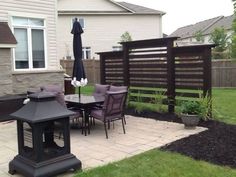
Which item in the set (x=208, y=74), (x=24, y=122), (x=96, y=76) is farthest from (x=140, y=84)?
(x=96, y=76)

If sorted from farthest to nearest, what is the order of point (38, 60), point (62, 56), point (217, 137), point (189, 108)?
1. point (62, 56)
2. point (38, 60)
3. point (189, 108)
4. point (217, 137)

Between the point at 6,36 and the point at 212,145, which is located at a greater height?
the point at 6,36

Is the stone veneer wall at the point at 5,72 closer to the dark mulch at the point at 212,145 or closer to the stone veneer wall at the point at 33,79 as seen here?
the stone veneer wall at the point at 33,79

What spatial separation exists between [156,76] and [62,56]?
18.4 metres

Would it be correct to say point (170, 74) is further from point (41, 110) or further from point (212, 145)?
point (41, 110)

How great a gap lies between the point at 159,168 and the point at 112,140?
6.09 ft

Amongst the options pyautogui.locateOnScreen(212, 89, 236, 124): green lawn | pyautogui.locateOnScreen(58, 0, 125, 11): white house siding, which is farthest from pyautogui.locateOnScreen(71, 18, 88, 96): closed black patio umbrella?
pyautogui.locateOnScreen(58, 0, 125, 11): white house siding

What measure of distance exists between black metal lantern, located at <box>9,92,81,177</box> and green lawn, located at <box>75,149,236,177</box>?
1.22ft

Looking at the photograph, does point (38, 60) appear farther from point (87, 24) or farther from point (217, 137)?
point (87, 24)

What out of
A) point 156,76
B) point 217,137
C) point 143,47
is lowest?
point 217,137

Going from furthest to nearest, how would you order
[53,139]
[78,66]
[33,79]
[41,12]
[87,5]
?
[87,5] → [41,12] → [33,79] → [78,66] → [53,139]

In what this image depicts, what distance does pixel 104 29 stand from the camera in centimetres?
2723

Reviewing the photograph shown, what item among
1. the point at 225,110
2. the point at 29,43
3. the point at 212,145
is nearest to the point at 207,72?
the point at 225,110

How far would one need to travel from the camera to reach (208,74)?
7.57 metres
